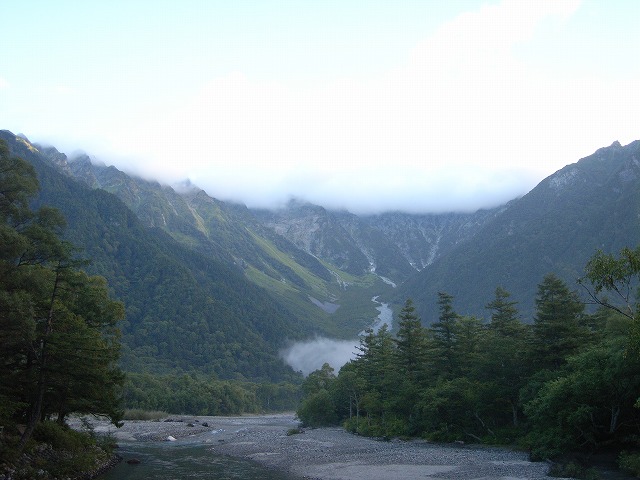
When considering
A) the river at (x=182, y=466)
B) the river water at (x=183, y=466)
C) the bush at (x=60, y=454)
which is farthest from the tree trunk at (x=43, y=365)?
the river water at (x=183, y=466)

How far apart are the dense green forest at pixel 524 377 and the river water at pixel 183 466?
21.9 metres

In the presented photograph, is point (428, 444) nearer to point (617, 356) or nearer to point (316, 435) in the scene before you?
point (316, 435)

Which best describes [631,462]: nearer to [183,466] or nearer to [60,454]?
[183,466]

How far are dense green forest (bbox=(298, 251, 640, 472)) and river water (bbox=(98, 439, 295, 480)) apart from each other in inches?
860

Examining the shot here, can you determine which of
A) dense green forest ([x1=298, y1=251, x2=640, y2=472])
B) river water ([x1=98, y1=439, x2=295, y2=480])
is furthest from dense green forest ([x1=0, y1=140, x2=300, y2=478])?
dense green forest ([x1=298, y1=251, x2=640, y2=472])

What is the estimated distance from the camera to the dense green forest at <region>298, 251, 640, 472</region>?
35250 millimetres

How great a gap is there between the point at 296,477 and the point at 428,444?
76.4ft

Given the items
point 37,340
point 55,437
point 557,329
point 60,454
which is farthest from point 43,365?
point 557,329

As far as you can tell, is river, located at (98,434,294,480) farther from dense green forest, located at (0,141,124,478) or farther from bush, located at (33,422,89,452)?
dense green forest, located at (0,141,124,478)

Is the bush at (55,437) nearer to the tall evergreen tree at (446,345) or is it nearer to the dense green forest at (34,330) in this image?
the dense green forest at (34,330)

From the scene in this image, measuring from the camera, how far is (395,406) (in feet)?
230

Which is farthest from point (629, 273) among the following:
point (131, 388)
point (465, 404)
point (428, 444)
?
point (131, 388)

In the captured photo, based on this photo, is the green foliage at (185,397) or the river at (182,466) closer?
the river at (182,466)

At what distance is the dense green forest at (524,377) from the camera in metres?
35.2
